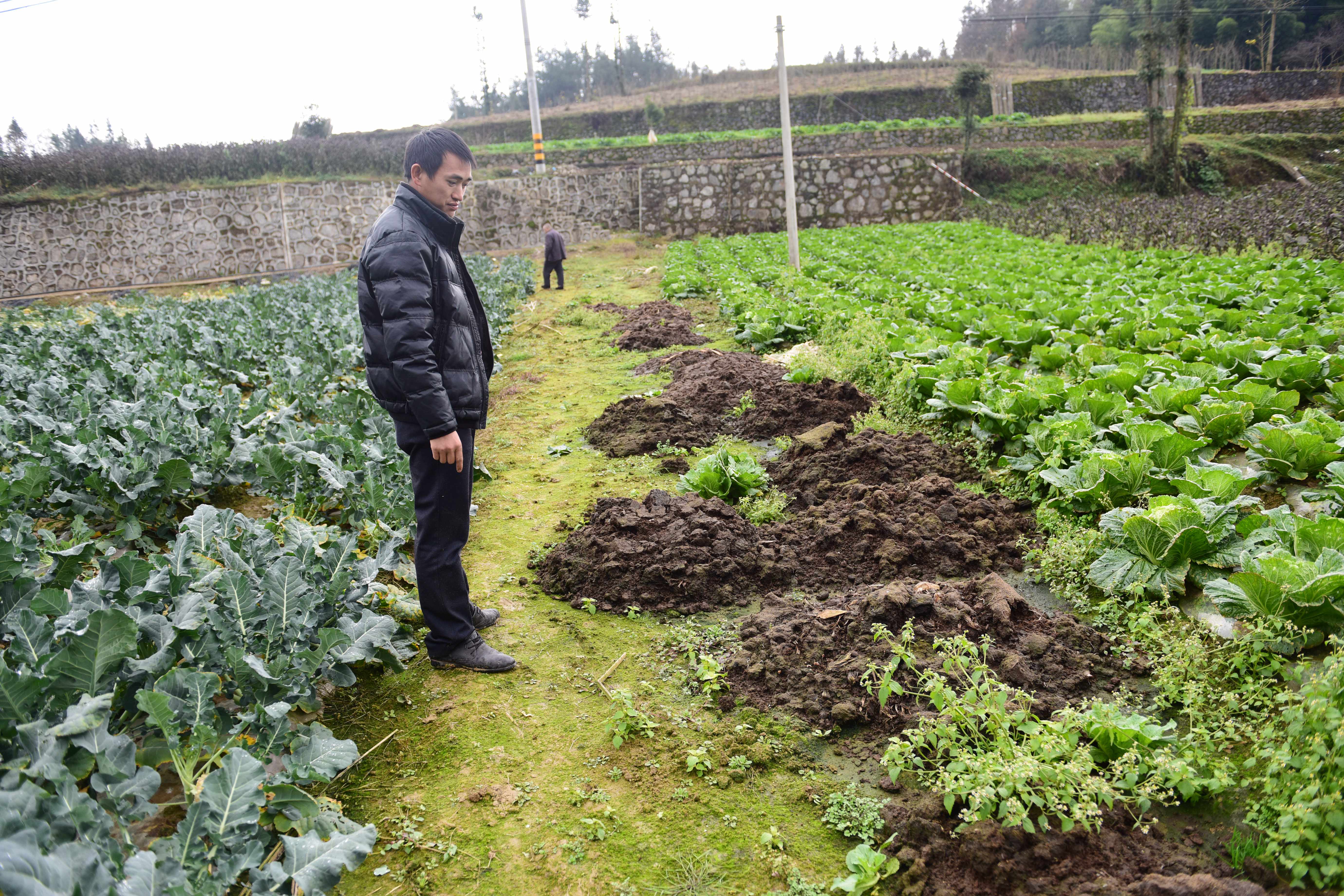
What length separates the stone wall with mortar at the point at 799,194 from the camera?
28062mm

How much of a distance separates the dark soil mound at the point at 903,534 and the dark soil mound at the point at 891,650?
0.43m

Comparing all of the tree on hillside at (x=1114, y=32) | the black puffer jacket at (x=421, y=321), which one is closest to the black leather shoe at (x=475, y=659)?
the black puffer jacket at (x=421, y=321)

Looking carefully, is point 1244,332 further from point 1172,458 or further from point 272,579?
point 272,579

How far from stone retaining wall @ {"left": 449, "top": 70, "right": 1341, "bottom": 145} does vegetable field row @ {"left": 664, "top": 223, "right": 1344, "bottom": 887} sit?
34.8m

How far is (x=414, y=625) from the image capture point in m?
4.02

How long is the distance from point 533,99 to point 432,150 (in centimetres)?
2586

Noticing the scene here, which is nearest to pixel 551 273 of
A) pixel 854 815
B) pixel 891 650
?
pixel 891 650

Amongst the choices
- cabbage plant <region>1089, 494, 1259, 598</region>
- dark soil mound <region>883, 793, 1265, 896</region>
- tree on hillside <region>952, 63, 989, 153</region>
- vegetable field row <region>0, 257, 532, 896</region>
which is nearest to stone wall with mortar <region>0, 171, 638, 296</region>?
tree on hillside <region>952, 63, 989, 153</region>

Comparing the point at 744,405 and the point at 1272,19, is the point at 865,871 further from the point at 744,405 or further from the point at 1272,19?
the point at 1272,19

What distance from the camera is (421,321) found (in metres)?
3.10

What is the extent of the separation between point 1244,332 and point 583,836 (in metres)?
7.15

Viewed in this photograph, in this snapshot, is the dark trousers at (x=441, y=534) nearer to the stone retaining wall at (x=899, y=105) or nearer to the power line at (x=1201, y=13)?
the power line at (x=1201, y=13)

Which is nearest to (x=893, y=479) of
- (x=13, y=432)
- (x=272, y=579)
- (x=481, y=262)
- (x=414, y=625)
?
(x=414, y=625)

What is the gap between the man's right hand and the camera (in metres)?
3.13
